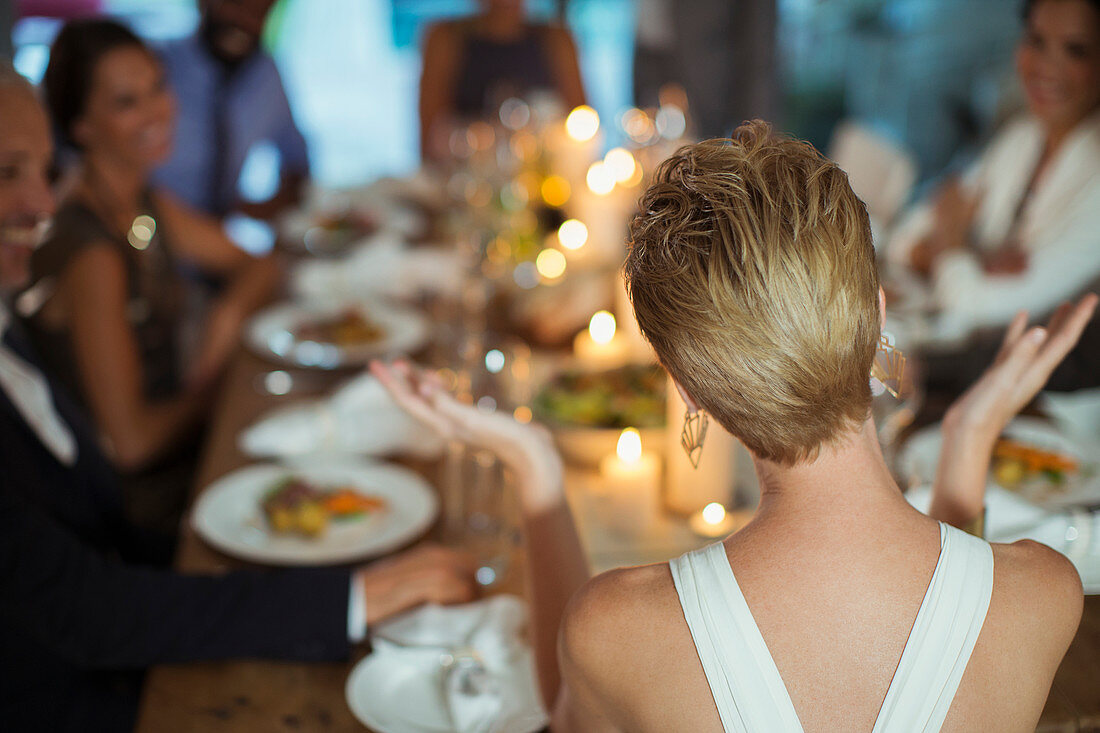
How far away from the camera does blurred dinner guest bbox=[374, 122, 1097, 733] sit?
69 cm

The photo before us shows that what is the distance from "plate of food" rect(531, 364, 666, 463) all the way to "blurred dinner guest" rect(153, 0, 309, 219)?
214cm

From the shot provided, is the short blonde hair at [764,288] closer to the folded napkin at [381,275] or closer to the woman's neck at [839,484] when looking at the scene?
the woman's neck at [839,484]

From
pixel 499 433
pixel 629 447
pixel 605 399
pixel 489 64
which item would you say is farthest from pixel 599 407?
pixel 489 64

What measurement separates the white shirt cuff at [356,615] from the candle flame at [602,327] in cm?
83

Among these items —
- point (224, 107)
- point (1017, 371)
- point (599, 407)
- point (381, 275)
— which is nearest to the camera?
point (1017, 371)

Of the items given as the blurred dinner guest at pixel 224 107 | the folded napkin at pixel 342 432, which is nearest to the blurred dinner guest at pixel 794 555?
Result: the folded napkin at pixel 342 432

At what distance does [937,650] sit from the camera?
0.73 m

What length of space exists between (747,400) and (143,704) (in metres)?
0.75

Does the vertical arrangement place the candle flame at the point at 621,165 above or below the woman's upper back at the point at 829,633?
below

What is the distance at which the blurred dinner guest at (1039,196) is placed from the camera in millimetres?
1720

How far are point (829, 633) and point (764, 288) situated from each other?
0.89ft

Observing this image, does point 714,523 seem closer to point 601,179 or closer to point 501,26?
point 601,179

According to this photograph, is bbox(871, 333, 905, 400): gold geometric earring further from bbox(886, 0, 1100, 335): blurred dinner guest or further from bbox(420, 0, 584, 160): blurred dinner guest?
bbox(420, 0, 584, 160): blurred dinner guest

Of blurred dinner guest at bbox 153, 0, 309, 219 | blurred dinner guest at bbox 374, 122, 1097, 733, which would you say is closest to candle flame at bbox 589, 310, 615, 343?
blurred dinner guest at bbox 374, 122, 1097, 733
